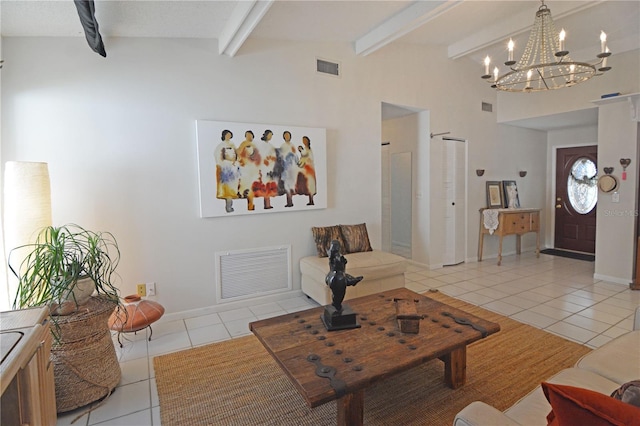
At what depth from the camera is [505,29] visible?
13.6ft

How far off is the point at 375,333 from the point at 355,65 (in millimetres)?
3419

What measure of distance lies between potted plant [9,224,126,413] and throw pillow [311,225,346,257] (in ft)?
7.22

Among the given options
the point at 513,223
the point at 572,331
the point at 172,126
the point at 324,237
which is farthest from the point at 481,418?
the point at 513,223

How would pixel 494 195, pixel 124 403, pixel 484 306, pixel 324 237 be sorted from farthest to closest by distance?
pixel 494 195, pixel 324 237, pixel 484 306, pixel 124 403

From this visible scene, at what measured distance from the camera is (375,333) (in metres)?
2.02

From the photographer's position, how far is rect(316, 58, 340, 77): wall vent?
4.00 meters

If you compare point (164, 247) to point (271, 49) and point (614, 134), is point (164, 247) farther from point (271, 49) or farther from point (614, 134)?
point (614, 134)

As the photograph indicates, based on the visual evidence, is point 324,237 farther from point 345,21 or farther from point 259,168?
point 345,21

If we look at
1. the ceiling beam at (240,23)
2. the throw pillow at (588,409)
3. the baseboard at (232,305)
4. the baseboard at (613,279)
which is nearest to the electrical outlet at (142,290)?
the baseboard at (232,305)

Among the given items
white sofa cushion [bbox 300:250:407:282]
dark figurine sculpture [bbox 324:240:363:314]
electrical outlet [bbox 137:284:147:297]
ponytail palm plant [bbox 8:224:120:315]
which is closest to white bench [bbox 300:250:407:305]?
white sofa cushion [bbox 300:250:407:282]

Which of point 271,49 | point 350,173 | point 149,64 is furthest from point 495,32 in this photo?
point 149,64

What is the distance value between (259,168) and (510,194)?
4.70 metres

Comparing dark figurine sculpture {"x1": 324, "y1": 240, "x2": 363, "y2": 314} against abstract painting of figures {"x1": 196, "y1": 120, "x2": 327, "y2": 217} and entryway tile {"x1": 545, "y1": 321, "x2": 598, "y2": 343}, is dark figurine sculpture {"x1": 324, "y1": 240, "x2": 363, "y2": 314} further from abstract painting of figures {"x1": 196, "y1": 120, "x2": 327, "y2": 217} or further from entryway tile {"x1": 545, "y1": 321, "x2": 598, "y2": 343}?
entryway tile {"x1": 545, "y1": 321, "x2": 598, "y2": 343}

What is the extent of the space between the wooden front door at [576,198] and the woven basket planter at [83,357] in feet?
24.1
